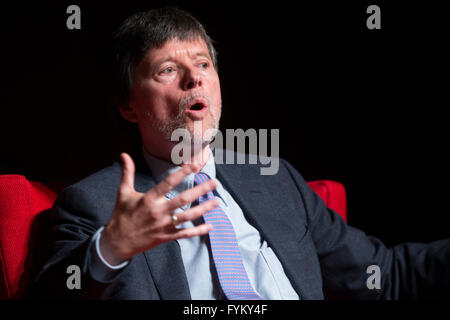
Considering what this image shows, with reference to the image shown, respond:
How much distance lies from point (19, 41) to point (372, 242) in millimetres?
1552

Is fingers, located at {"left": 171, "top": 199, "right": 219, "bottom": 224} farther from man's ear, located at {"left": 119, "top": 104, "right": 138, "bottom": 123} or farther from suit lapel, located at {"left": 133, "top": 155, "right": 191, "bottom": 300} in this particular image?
man's ear, located at {"left": 119, "top": 104, "right": 138, "bottom": 123}

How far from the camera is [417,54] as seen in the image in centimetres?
204

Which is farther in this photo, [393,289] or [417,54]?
[417,54]

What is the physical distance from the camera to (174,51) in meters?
1.49

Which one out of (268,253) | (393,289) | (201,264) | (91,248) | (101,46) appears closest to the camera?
(91,248)

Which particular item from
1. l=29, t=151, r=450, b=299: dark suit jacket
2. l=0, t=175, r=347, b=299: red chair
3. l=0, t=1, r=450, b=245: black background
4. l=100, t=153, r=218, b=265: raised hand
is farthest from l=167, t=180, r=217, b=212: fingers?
l=0, t=1, r=450, b=245: black background

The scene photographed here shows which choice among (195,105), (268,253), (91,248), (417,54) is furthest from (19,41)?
(417,54)

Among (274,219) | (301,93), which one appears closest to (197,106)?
(274,219)

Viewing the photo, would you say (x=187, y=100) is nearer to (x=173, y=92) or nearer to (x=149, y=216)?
(x=173, y=92)

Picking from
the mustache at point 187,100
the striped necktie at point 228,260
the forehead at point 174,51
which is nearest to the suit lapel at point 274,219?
the striped necktie at point 228,260

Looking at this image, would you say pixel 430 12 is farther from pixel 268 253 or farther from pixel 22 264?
pixel 22 264

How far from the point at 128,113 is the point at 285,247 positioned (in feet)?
2.28

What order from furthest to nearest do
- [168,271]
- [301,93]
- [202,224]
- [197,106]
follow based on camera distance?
1. [301,93]
2. [197,106]
3. [168,271]
4. [202,224]

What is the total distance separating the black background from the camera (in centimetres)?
187
